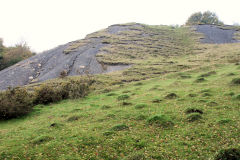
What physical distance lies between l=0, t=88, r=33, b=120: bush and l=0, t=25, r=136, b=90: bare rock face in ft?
70.1

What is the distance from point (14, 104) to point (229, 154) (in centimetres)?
1812

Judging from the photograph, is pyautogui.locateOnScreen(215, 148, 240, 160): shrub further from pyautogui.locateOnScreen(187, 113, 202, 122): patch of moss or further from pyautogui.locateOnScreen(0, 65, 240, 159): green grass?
pyautogui.locateOnScreen(187, 113, 202, 122): patch of moss

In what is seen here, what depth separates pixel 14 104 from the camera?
18.3 metres

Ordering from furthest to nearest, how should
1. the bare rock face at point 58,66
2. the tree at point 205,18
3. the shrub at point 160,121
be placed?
the tree at point 205,18, the bare rock face at point 58,66, the shrub at point 160,121

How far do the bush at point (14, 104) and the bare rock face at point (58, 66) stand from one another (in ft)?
70.1

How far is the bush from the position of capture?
17938 mm

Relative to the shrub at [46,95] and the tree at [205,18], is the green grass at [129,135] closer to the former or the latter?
the shrub at [46,95]

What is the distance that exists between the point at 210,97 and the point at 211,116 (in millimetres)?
4784

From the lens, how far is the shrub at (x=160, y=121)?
12477mm

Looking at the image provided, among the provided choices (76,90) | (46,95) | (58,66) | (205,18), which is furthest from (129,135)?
(205,18)

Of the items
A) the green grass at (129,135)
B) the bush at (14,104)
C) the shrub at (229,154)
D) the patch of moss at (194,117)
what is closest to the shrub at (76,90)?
the bush at (14,104)

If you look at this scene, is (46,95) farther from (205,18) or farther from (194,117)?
(205,18)

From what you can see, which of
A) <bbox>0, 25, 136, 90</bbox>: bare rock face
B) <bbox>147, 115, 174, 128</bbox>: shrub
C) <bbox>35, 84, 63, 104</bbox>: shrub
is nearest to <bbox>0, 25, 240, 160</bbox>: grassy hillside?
<bbox>147, 115, 174, 128</bbox>: shrub

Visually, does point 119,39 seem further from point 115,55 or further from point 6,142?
point 6,142
